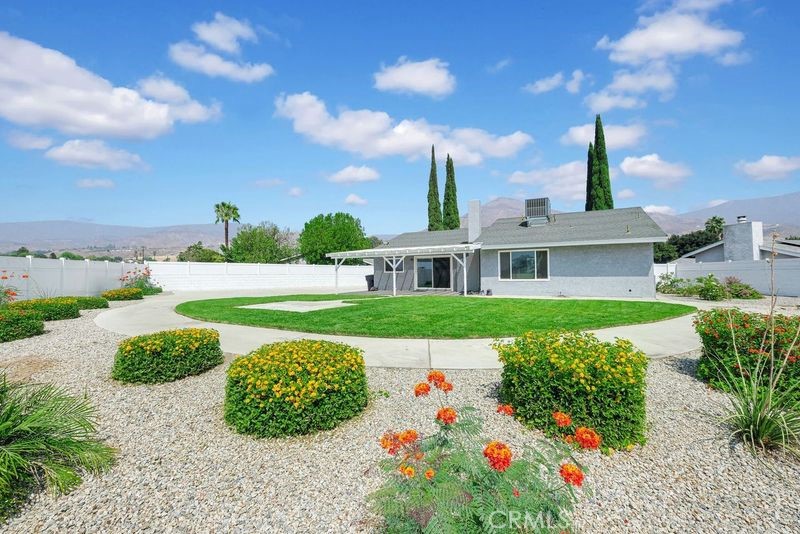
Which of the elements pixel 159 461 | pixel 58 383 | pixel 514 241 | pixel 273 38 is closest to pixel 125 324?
pixel 58 383

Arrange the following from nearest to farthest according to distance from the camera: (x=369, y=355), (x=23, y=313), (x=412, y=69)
A: (x=369, y=355)
(x=23, y=313)
(x=412, y=69)

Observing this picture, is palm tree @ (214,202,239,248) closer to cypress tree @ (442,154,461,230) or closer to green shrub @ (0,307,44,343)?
cypress tree @ (442,154,461,230)

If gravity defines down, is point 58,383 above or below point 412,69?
below

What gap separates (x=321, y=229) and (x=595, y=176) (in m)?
27.5

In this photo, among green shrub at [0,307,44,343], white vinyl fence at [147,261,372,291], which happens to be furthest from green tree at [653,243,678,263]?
green shrub at [0,307,44,343]

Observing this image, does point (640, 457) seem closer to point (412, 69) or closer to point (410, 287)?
point (412, 69)

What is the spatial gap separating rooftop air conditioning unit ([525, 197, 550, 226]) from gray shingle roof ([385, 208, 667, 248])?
1.31 ft

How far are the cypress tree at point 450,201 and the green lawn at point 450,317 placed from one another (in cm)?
2726

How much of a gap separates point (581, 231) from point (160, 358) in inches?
652

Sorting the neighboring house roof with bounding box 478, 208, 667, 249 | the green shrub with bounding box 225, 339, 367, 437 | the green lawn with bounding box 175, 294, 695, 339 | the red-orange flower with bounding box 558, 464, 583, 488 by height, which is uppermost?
the neighboring house roof with bounding box 478, 208, 667, 249

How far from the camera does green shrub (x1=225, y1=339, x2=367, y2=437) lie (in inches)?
138

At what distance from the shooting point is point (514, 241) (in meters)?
17.3

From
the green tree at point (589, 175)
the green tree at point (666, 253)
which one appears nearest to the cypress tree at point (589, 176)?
the green tree at point (589, 175)

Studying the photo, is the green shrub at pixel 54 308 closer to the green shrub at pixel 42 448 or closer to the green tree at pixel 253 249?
the green shrub at pixel 42 448
